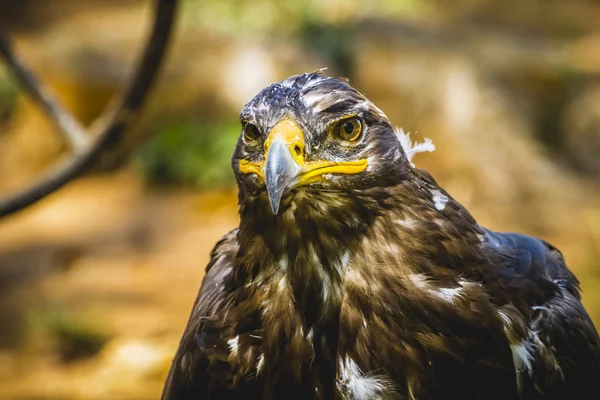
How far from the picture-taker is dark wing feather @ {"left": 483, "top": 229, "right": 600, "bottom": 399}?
7.49ft

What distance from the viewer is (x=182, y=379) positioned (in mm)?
2379

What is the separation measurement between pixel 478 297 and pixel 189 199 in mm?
7442

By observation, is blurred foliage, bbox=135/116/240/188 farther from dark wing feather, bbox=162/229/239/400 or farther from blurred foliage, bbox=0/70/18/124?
dark wing feather, bbox=162/229/239/400

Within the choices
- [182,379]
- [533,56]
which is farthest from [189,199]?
[182,379]

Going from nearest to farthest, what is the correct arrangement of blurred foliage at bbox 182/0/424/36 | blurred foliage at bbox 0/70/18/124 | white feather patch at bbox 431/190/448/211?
white feather patch at bbox 431/190/448/211
blurred foliage at bbox 0/70/18/124
blurred foliage at bbox 182/0/424/36

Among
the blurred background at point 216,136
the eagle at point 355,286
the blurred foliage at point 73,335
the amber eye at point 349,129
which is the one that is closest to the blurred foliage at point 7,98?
the blurred background at point 216,136

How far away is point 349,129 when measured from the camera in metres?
2.03

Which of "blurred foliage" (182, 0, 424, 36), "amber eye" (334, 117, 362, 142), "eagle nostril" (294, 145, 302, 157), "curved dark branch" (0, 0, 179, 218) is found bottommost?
"eagle nostril" (294, 145, 302, 157)

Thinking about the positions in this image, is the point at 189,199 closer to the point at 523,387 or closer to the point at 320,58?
the point at 320,58

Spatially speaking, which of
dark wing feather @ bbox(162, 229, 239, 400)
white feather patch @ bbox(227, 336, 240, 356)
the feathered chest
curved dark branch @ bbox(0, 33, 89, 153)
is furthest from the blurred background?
the feathered chest

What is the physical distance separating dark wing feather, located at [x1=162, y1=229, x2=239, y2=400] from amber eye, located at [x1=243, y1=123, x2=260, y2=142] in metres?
0.53

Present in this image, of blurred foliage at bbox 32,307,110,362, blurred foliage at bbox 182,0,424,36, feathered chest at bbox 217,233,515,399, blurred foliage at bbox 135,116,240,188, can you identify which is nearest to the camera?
feathered chest at bbox 217,233,515,399

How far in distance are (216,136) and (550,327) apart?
7.89 meters

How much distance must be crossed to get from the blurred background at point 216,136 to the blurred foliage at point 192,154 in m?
0.02
